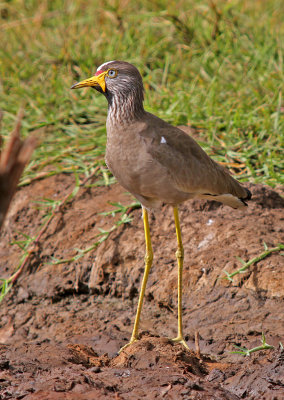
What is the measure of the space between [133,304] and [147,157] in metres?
1.24

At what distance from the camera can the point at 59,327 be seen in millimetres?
4145

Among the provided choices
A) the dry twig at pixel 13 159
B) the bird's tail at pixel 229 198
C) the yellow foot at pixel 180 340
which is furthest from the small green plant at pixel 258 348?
the dry twig at pixel 13 159

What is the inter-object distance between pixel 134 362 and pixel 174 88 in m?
3.39

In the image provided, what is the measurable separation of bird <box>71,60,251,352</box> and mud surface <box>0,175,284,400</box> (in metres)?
0.28

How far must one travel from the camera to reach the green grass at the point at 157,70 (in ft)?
17.3

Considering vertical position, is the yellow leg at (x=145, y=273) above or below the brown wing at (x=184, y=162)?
below

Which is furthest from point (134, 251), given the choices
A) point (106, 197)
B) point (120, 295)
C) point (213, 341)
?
point (213, 341)

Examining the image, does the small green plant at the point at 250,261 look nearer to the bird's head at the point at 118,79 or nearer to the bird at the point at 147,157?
the bird at the point at 147,157

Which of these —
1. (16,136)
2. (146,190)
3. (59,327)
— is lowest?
(59,327)

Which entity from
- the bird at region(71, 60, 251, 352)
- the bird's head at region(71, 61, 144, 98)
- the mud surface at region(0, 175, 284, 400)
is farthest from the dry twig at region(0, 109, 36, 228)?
the bird's head at region(71, 61, 144, 98)

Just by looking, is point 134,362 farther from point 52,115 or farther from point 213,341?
point 52,115

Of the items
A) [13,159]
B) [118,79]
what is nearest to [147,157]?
[118,79]

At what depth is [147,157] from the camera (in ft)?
11.4

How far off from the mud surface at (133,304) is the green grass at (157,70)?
513 millimetres
